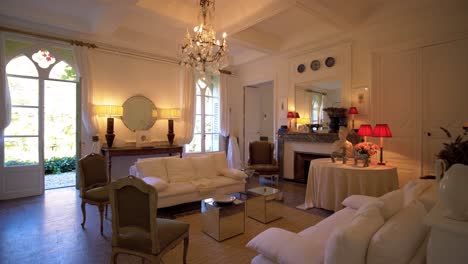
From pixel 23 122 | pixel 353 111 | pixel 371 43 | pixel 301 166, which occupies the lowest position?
pixel 301 166

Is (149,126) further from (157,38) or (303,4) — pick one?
(303,4)

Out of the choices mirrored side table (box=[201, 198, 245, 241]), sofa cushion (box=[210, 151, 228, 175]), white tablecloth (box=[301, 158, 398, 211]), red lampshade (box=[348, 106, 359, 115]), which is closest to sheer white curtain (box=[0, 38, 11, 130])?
sofa cushion (box=[210, 151, 228, 175])

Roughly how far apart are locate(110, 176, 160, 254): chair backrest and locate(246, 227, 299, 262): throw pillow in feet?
2.49

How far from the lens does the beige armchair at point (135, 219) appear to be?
1.84 m

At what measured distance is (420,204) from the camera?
1.60 meters

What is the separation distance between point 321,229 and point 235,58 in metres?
5.84

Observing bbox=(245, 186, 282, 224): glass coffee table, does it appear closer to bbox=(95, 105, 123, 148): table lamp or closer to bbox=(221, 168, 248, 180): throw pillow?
bbox=(221, 168, 248, 180): throw pillow

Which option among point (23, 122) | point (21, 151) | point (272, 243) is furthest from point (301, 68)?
point (21, 151)

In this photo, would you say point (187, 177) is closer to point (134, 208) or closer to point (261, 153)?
point (261, 153)

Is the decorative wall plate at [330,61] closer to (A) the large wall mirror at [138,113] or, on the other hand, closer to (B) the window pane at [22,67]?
(A) the large wall mirror at [138,113]

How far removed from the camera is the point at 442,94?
3.92 m

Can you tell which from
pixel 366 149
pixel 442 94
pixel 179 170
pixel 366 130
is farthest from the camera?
pixel 179 170

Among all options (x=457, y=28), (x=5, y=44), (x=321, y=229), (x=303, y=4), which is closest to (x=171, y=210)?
(x=321, y=229)

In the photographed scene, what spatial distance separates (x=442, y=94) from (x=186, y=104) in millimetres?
5064
